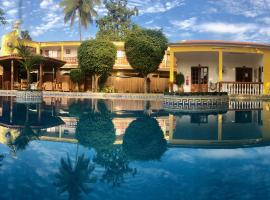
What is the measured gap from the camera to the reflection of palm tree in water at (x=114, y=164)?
4.01 metres

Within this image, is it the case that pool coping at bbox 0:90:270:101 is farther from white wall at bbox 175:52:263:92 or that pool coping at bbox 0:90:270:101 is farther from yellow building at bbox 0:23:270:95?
white wall at bbox 175:52:263:92

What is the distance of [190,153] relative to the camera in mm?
5492

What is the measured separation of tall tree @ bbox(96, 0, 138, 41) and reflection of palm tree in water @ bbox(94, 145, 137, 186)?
135 feet

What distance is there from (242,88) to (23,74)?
2157cm

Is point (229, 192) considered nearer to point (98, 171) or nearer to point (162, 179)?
point (162, 179)

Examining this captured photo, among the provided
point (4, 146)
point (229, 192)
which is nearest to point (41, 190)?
point (229, 192)

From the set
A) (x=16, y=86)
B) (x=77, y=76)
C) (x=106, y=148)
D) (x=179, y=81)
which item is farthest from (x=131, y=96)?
(x=106, y=148)

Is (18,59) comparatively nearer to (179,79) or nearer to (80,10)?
(179,79)

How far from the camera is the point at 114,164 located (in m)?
4.69

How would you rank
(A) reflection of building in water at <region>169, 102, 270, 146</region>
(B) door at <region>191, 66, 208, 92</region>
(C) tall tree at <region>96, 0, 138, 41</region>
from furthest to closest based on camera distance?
(C) tall tree at <region>96, 0, 138, 41</region>, (B) door at <region>191, 66, 208, 92</region>, (A) reflection of building in water at <region>169, 102, 270, 146</region>

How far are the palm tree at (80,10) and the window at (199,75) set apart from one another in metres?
19.1

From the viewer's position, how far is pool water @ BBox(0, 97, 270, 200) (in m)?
3.54

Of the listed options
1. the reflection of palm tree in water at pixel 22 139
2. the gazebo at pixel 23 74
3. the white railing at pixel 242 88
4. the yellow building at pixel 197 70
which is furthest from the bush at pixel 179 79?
the reflection of palm tree in water at pixel 22 139

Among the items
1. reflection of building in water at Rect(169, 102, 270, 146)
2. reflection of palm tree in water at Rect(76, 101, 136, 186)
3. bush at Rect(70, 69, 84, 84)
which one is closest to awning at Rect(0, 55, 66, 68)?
bush at Rect(70, 69, 84, 84)
